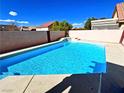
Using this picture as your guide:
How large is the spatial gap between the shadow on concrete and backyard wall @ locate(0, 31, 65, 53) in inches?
307

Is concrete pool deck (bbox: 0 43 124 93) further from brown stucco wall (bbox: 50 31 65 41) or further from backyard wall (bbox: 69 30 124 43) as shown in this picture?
brown stucco wall (bbox: 50 31 65 41)

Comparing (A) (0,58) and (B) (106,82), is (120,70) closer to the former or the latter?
(B) (106,82)

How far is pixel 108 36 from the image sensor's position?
1811cm

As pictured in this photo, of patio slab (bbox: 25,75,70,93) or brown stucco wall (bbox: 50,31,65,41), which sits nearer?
patio slab (bbox: 25,75,70,93)

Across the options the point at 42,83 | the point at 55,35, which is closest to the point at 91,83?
the point at 42,83

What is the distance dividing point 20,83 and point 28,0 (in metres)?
22.1

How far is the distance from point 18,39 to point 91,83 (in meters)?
10.1

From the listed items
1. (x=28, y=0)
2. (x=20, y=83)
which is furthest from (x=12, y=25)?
(x=20, y=83)

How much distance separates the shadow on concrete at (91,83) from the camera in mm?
4020

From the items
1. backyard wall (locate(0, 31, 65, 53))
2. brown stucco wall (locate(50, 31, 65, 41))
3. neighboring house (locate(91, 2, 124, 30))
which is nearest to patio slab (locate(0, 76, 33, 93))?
backyard wall (locate(0, 31, 65, 53))

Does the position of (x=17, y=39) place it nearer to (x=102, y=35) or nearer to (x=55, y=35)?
(x=55, y=35)

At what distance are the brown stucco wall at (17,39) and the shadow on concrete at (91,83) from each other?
7.81m

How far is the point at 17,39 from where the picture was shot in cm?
1288

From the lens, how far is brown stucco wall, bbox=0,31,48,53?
1120 cm
